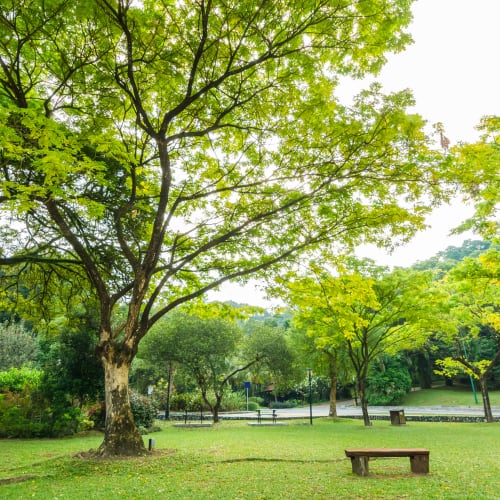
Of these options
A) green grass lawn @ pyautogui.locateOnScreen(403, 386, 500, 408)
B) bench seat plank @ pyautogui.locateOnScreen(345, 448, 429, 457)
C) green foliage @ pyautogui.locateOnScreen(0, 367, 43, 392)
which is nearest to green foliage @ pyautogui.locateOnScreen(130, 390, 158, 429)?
green foliage @ pyautogui.locateOnScreen(0, 367, 43, 392)

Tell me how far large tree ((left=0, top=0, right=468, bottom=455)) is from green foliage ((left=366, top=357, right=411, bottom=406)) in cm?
3547

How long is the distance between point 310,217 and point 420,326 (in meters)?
11.1

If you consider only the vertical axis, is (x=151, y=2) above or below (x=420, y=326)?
above

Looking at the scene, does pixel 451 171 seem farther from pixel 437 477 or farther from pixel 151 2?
pixel 151 2

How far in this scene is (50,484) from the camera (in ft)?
19.5

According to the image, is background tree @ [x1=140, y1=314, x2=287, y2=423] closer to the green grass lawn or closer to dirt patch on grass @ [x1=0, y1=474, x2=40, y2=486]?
dirt patch on grass @ [x1=0, y1=474, x2=40, y2=486]

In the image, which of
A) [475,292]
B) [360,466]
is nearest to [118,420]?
[360,466]

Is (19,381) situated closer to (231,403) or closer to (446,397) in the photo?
(231,403)

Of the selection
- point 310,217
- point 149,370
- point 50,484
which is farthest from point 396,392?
point 50,484

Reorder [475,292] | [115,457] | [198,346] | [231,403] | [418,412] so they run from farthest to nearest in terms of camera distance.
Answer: [231,403] < [418,412] < [198,346] < [475,292] < [115,457]

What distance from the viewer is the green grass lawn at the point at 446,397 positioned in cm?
3641

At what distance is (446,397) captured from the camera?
129 feet

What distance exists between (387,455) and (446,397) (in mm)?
40229

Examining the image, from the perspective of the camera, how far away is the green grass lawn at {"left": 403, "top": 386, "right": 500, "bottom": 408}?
36406 mm
